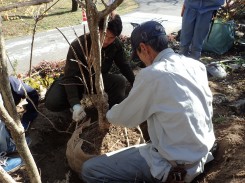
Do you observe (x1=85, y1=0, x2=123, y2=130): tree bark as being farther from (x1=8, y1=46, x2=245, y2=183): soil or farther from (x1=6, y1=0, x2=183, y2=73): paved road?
(x1=6, y1=0, x2=183, y2=73): paved road

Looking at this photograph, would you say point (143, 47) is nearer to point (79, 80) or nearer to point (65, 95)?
point (79, 80)

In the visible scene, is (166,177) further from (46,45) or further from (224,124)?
(46,45)

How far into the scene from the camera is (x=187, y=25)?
14.2 ft

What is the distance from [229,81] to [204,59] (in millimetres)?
964

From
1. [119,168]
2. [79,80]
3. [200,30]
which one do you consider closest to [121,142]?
[119,168]

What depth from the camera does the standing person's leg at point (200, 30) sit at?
414cm

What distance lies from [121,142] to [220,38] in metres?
3.53

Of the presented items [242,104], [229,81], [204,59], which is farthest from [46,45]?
[242,104]

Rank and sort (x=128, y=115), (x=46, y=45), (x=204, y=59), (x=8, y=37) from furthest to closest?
(x=8, y=37) < (x=46, y=45) < (x=204, y=59) < (x=128, y=115)

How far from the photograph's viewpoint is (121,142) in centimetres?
266

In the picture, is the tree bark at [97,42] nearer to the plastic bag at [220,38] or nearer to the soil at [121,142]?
the soil at [121,142]

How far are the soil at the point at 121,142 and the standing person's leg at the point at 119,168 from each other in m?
0.19

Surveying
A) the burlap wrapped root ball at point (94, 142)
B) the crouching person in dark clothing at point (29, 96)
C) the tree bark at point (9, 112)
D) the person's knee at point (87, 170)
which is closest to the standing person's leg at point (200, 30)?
the burlap wrapped root ball at point (94, 142)

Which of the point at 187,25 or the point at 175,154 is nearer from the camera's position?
the point at 175,154
